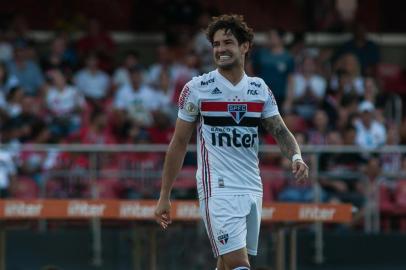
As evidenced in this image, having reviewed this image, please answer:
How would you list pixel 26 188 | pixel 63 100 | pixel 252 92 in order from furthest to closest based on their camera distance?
pixel 63 100 < pixel 26 188 < pixel 252 92

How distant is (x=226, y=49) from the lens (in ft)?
30.8

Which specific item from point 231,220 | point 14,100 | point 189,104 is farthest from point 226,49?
point 14,100

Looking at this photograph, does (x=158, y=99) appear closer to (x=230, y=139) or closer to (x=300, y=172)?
(x=230, y=139)

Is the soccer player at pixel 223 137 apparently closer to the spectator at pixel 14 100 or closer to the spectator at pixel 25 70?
the spectator at pixel 14 100

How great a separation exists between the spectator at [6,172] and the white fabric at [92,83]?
294cm

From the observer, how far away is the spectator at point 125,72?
18141 mm

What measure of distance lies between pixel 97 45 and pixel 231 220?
1005 cm

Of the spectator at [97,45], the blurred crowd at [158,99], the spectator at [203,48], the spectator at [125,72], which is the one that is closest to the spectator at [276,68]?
the blurred crowd at [158,99]

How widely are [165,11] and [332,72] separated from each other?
293cm

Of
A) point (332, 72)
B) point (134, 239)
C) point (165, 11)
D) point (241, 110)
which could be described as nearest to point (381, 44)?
point (332, 72)

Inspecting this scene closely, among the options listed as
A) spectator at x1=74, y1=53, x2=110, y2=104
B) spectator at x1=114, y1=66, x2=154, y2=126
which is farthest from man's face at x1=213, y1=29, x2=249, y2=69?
spectator at x1=74, y1=53, x2=110, y2=104

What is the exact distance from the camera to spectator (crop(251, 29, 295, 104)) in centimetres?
1808

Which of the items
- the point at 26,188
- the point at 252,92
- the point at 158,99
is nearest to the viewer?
the point at 252,92

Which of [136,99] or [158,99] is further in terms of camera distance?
[158,99]
